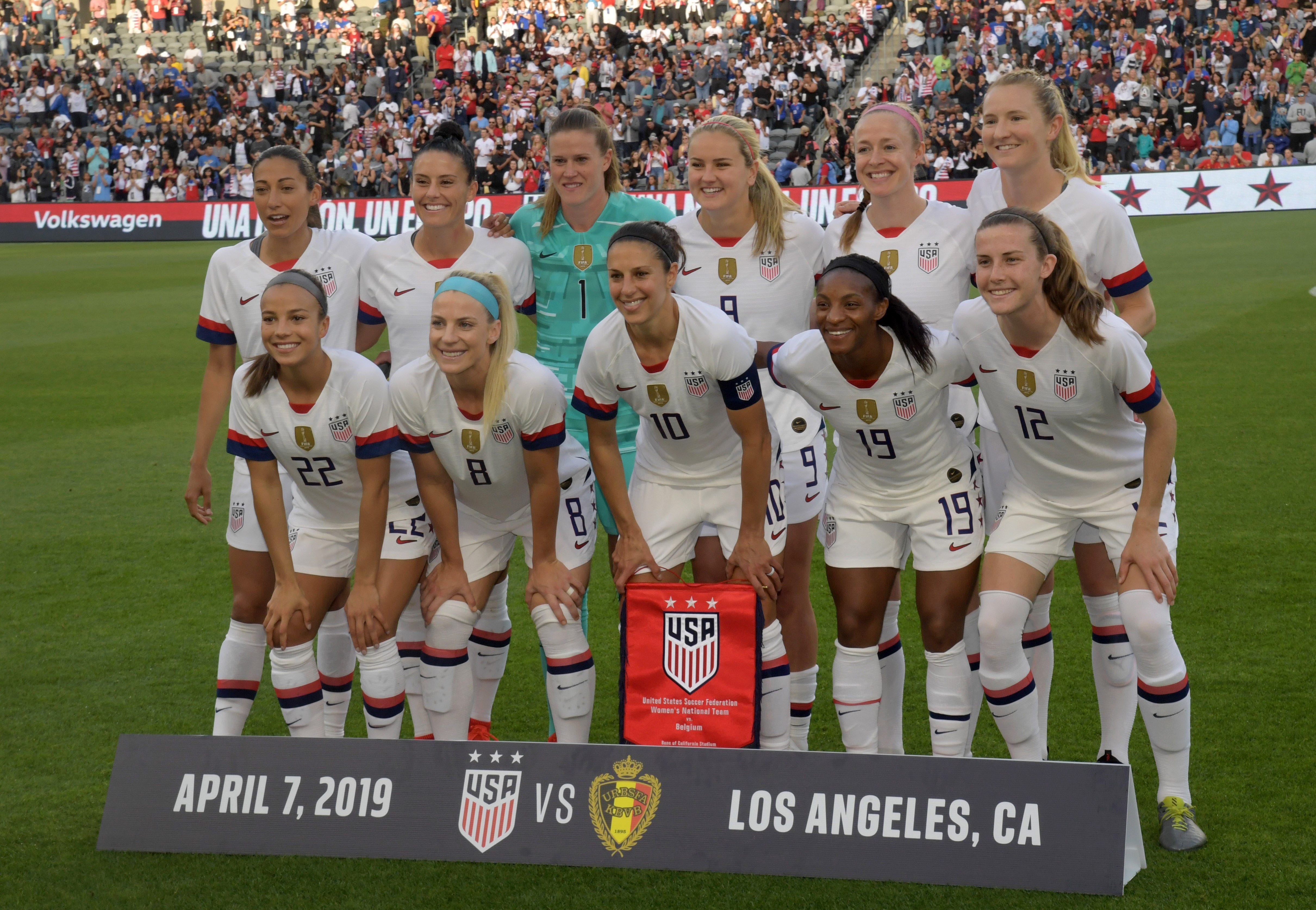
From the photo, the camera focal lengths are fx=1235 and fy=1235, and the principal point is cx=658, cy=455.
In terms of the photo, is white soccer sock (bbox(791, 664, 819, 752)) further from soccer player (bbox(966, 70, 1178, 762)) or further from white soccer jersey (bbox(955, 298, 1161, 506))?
white soccer jersey (bbox(955, 298, 1161, 506))

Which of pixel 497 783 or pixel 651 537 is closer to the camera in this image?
pixel 497 783

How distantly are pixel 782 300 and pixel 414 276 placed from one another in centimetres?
139

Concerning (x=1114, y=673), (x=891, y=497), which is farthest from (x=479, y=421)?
(x=1114, y=673)

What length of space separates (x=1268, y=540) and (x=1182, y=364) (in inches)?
201

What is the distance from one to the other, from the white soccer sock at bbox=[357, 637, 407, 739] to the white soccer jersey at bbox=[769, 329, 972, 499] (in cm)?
166

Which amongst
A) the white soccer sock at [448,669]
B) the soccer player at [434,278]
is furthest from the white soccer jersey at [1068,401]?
the white soccer sock at [448,669]

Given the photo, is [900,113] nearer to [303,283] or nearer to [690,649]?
[690,649]

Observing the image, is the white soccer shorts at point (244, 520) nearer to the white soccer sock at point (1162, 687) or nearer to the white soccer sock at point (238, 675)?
the white soccer sock at point (238, 675)

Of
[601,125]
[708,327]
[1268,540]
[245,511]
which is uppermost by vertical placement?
[601,125]

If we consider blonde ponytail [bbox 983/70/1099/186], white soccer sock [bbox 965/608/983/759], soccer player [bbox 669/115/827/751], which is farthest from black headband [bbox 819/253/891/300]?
white soccer sock [bbox 965/608/983/759]

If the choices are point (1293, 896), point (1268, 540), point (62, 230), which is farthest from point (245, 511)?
point (62, 230)

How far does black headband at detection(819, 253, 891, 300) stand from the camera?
3.94 metres

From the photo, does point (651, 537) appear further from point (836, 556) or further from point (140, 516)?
point (140, 516)

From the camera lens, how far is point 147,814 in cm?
394
